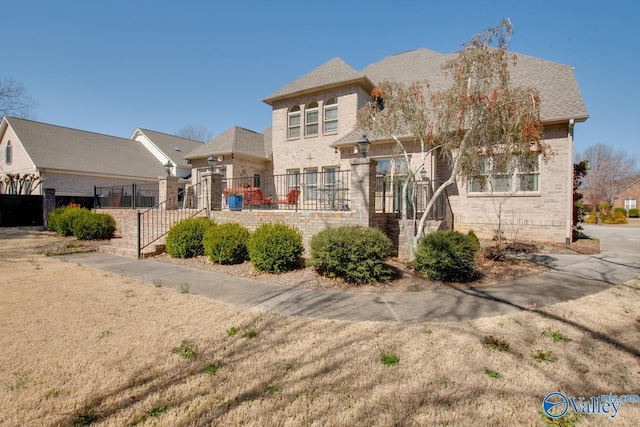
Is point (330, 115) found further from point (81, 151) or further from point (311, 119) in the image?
point (81, 151)

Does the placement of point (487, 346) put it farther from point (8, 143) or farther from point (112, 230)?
point (8, 143)

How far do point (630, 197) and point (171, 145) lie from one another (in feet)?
184

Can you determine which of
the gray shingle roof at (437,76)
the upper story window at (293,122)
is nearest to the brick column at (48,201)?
the gray shingle roof at (437,76)

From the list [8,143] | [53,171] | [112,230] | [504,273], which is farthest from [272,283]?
[8,143]

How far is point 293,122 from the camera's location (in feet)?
54.1

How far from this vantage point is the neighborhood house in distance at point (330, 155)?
35.4 feet

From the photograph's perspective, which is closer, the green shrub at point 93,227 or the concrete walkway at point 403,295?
the concrete walkway at point 403,295

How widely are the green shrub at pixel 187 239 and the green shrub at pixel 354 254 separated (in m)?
4.38

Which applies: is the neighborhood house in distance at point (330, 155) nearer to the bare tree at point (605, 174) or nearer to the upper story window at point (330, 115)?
the upper story window at point (330, 115)

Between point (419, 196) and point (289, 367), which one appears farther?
point (419, 196)

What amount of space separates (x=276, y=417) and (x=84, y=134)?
31.6 metres

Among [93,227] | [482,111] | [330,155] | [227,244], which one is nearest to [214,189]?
[227,244]

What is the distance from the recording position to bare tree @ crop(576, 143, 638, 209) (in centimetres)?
3662

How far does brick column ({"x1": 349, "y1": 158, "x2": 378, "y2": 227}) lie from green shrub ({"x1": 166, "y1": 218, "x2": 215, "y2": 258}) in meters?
4.49
